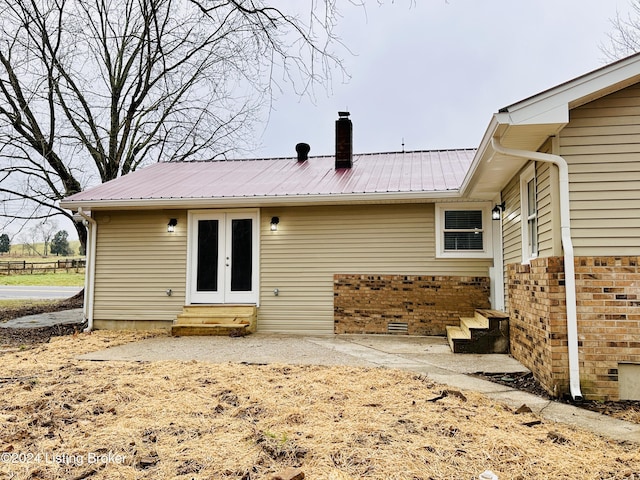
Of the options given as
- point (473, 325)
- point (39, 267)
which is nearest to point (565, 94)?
point (473, 325)

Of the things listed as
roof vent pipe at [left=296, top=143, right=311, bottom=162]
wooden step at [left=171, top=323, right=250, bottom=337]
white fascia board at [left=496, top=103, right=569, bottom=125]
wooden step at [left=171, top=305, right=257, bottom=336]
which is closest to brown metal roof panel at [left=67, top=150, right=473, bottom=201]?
roof vent pipe at [left=296, top=143, right=311, bottom=162]

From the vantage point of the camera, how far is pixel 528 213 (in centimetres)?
534

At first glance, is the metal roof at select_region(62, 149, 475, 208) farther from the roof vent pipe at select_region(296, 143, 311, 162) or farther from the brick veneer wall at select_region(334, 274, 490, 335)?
the brick veneer wall at select_region(334, 274, 490, 335)

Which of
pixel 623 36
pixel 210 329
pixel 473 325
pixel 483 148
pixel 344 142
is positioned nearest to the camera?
pixel 483 148

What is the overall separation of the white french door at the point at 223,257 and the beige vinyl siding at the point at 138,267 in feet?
0.76

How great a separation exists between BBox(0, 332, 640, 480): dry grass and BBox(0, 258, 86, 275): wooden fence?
29.6 meters

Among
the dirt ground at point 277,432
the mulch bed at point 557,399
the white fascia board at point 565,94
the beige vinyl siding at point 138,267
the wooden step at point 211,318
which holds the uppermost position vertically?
the white fascia board at point 565,94

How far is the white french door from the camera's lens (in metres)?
8.07

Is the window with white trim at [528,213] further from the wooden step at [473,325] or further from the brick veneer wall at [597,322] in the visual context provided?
the wooden step at [473,325]

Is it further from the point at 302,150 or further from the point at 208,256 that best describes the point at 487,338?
the point at 302,150

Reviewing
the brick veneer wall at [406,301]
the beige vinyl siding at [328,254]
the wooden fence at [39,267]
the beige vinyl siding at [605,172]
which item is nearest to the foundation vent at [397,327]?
the brick veneer wall at [406,301]

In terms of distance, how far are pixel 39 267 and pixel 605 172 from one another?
34341 mm

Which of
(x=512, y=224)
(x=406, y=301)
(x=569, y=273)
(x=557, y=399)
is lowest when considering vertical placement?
(x=557, y=399)

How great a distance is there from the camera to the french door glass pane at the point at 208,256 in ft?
26.8
